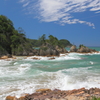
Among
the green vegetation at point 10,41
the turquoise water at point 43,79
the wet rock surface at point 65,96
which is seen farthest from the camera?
the green vegetation at point 10,41

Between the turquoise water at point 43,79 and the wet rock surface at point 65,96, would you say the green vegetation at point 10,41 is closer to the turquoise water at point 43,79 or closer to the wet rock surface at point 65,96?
the turquoise water at point 43,79

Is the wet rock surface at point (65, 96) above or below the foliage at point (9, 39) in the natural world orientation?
below

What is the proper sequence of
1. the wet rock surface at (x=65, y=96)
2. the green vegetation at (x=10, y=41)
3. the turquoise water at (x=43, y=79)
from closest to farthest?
the wet rock surface at (x=65, y=96) < the turquoise water at (x=43, y=79) < the green vegetation at (x=10, y=41)

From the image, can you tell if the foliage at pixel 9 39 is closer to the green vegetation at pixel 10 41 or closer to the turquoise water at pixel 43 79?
the green vegetation at pixel 10 41

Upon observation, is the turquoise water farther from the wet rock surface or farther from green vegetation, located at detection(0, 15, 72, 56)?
green vegetation, located at detection(0, 15, 72, 56)

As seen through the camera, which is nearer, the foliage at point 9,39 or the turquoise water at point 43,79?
the turquoise water at point 43,79

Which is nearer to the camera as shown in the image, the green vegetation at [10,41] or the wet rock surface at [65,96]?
the wet rock surface at [65,96]

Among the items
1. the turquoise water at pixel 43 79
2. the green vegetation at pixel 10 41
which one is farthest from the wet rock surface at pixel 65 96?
the green vegetation at pixel 10 41

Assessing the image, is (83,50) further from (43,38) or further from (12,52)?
(12,52)

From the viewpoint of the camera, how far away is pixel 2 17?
48688mm

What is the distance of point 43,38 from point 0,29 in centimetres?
2019

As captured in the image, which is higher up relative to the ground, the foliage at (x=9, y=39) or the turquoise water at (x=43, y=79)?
the foliage at (x=9, y=39)

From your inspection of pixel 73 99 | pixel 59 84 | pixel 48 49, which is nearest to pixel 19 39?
pixel 48 49

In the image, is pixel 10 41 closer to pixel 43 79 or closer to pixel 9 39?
pixel 9 39
